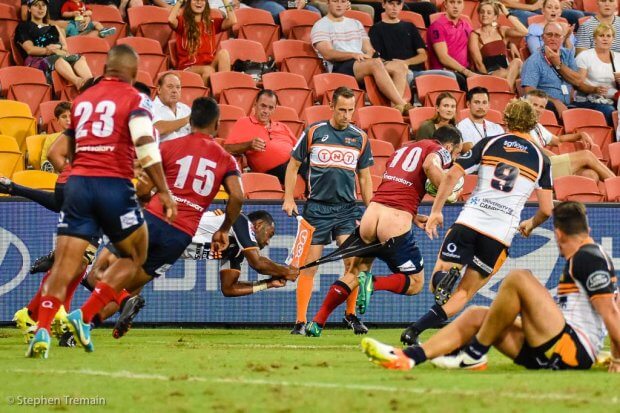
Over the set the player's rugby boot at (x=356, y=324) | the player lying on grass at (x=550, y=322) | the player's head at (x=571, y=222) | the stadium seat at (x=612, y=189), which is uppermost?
the player's head at (x=571, y=222)

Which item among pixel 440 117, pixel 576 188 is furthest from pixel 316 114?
pixel 576 188

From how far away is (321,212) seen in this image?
1247 centimetres

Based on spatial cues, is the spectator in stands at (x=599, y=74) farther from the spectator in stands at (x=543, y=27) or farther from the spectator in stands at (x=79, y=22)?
the spectator in stands at (x=79, y=22)

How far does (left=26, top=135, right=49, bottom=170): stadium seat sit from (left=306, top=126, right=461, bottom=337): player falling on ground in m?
4.14

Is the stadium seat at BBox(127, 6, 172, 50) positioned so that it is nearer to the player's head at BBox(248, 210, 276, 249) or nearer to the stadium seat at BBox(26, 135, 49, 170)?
the stadium seat at BBox(26, 135, 49, 170)

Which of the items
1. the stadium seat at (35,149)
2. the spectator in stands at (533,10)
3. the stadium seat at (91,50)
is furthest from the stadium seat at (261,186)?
the spectator in stands at (533,10)

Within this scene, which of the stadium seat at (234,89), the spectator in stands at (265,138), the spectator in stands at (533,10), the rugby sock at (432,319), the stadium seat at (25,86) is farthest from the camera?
the spectator in stands at (533,10)

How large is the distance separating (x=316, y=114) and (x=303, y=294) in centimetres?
365

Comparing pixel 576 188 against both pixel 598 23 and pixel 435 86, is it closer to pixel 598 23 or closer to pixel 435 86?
pixel 435 86

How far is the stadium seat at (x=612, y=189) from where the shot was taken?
48.3 ft

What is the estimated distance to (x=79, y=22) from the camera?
1650cm

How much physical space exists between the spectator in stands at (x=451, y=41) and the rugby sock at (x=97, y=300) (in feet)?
29.6

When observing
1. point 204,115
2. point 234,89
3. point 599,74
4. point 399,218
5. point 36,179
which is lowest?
point 599,74

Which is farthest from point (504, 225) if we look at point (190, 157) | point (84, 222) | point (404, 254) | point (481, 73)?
point (481, 73)
